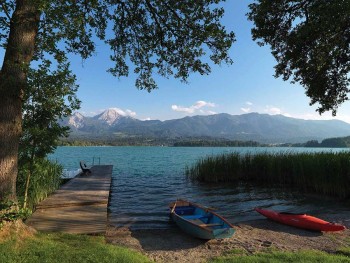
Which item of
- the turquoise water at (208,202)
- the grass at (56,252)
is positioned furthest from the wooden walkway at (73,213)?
the grass at (56,252)

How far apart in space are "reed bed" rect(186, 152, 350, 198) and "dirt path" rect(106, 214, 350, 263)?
738 cm

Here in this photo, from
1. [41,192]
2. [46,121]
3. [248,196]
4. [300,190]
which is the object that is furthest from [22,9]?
[300,190]

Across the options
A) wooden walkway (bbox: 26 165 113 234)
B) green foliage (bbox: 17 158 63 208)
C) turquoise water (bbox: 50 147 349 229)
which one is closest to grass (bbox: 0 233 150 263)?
wooden walkway (bbox: 26 165 113 234)

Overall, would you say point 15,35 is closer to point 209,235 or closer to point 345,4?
point 209,235

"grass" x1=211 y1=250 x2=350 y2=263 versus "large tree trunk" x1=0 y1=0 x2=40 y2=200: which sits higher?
"large tree trunk" x1=0 y1=0 x2=40 y2=200

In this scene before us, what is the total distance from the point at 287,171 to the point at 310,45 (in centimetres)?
1038

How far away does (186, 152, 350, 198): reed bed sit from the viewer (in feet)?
55.0

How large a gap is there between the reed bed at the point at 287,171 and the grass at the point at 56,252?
47.5 feet

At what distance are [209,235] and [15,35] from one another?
7646 mm

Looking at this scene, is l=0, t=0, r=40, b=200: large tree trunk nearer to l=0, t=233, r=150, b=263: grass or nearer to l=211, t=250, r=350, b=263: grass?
l=0, t=233, r=150, b=263: grass

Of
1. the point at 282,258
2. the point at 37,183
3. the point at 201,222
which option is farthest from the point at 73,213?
the point at 282,258

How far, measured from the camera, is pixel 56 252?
618 cm

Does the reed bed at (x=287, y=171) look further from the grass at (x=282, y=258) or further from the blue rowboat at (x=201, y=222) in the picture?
the grass at (x=282, y=258)

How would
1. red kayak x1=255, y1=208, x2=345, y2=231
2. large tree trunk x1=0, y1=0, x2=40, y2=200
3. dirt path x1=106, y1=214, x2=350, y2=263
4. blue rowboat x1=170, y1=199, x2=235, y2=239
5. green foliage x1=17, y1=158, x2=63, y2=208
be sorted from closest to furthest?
large tree trunk x1=0, y1=0, x2=40, y2=200
dirt path x1=106, y1=214, x2=350, y2=263
blue rowboat x1=170, y1=199, x2=235, y2=239
green foliage x1=17, y1=158, x2=63, y2=208
red kayak x1=255, y1=208, x2=345, y2=231
